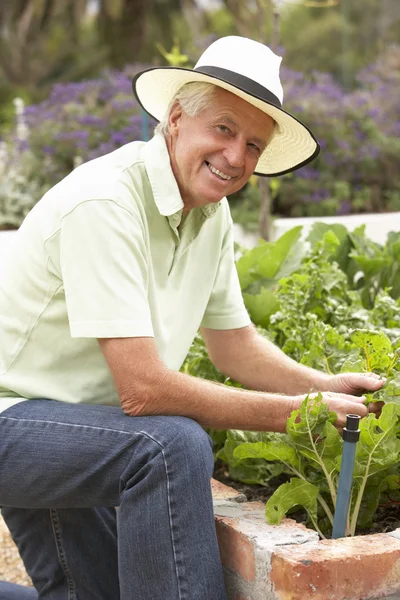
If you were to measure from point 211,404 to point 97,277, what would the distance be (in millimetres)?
400

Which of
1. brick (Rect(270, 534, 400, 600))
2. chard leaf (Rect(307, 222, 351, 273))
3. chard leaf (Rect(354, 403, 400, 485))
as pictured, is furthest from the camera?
chard leaf (Rect(307, 222, 351, 273))

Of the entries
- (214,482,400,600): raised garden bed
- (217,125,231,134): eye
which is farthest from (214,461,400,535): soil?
(217,125,231,134): eye

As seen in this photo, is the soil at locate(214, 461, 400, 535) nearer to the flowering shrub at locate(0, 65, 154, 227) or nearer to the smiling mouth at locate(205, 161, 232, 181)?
the smiling mouth at locate(205, 161, 232, 181)

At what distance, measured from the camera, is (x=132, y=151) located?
2.32m

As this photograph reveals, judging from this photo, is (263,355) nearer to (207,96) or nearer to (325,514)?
(325,514)

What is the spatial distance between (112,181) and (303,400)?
0.70 m

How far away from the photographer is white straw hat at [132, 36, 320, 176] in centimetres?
221

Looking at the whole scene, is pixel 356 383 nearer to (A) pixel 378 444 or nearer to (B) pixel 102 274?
(A) pixel 378 444

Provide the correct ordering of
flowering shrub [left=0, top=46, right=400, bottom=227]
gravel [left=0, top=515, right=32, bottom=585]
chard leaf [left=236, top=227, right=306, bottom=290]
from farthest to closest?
flowering shrub [left=0, top=46, right=400, bottom=227], chard leaf [left=236, top=227, right=306, bottom=290], gravel [left=0, top=515, right=32, bottom=585]

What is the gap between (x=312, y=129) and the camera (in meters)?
7.91

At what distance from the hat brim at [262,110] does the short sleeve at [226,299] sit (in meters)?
0.24

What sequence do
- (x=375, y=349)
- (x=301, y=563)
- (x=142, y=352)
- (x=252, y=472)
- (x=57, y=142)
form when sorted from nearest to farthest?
(x=301, y=563)
(x=142, y=352)
(x=375, y=349)
(x=252, y=472)
(x=57, y=142)

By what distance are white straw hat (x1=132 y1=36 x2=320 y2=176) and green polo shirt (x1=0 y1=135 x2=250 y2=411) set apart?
211 mm

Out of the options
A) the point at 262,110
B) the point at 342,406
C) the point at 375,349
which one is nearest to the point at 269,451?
the point at 342,406
